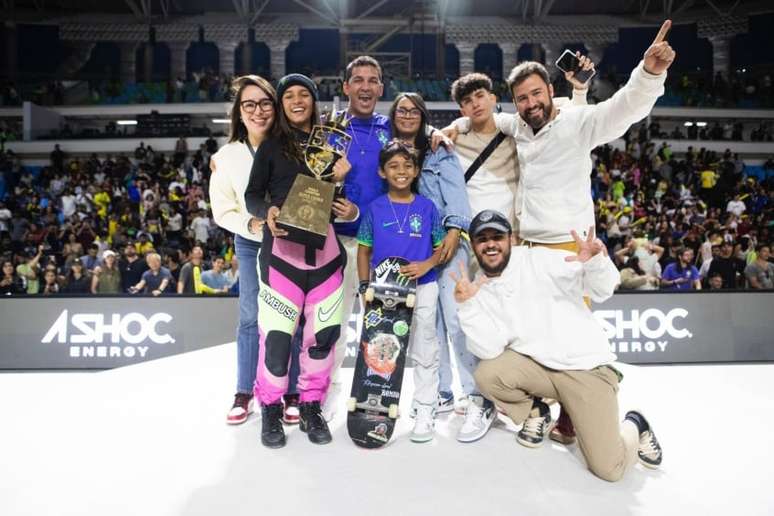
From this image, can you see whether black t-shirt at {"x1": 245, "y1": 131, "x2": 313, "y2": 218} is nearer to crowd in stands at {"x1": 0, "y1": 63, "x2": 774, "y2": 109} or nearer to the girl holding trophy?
the girl holding trophy

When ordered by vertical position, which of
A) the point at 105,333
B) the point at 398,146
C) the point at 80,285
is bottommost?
the point at 105,333

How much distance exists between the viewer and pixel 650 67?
2316 millimetres

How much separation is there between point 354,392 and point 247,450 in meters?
0.54

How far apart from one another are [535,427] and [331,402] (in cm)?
105

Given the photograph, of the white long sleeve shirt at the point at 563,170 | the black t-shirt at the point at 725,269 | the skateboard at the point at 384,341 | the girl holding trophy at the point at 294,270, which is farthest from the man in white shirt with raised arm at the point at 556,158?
the black t-shirt at the point at 725,269

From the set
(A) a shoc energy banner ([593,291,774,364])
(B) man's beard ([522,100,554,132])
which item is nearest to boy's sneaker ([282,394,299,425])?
(B) man's beard ([522,100,554,132])

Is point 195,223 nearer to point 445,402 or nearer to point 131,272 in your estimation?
point 131,272

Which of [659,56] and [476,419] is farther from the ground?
[659,56]

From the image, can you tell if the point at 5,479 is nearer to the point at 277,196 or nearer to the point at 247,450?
the point at 247,450

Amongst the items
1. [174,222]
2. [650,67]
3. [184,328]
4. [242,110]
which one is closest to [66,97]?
[174,222]

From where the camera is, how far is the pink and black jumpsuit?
8.25 ft

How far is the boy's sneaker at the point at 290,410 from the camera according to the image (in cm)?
272

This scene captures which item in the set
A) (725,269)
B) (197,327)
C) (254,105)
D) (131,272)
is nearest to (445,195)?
(254,105)

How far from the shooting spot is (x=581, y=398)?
90.0 inches
